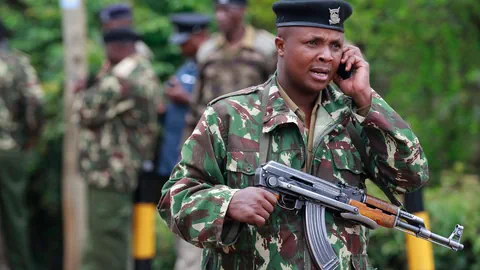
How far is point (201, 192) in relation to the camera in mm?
3637

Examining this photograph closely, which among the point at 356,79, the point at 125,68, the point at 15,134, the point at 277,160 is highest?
the point at 356,79

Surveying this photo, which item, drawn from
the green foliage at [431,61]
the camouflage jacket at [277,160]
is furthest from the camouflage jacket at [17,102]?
the camouflage jacket at [277,160]

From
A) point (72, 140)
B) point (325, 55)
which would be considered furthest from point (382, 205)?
point (72, 140)

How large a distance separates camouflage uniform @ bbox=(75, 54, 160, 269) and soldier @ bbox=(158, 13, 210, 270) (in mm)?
167

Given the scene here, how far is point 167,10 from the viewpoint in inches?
447

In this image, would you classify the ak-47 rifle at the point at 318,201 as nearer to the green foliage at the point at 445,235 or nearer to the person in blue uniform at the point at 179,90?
the green foliage at the point at 445,235

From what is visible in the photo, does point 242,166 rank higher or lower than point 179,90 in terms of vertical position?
higher

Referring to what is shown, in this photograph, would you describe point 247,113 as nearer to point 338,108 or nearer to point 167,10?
point 338,108

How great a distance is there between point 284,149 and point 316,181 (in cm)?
19

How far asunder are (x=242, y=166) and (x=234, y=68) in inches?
145

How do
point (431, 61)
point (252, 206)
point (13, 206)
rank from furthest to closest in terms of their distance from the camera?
point (13, 206) → point (431, 61) → point (252, 206)

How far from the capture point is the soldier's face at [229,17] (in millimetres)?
7484

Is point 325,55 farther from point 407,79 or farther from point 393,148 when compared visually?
point 407,79

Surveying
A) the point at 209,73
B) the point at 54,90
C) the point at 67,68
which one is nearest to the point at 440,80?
the point at 209,73
